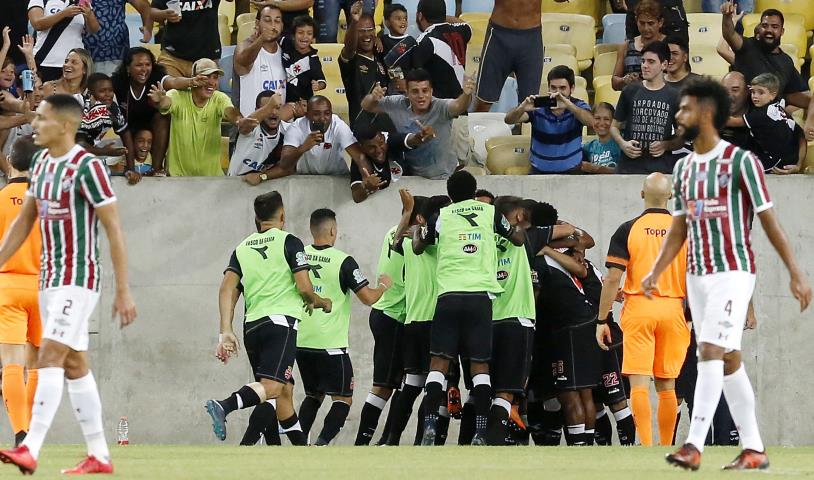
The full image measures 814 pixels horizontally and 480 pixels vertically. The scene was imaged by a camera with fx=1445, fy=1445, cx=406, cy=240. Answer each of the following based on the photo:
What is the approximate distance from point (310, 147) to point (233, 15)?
4.11 metres

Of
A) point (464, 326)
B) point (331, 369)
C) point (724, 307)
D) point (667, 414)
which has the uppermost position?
point (724, 307)

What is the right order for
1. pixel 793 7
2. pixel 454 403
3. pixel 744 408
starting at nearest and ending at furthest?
pixel 744 408
pixel 454 403
pixel 793 7

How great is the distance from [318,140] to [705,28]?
521cm

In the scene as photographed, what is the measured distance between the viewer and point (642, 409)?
37.7 ft

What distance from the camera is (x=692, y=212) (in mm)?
7945

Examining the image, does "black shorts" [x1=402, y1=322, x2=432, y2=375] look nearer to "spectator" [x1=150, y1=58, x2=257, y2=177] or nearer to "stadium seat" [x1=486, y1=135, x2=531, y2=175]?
"spectator" [x1=150, y1=58, x2=257, y2=177]

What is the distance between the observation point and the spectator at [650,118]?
13516 millimetres

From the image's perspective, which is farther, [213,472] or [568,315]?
[568,315]

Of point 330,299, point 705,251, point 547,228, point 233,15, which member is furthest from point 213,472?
point 233,15

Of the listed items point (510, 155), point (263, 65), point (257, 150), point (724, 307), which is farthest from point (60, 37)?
point (724, 307)

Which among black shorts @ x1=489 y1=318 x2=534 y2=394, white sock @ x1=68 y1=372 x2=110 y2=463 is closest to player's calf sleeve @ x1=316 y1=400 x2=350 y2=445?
black shorts @ x1=489 y1=318 x2=534 y2=394

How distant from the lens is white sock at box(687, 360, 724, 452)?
7645mm

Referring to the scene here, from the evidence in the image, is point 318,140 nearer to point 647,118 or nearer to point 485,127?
point 485,127

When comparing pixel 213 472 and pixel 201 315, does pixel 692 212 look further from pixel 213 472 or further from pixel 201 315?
pixel 201 315
